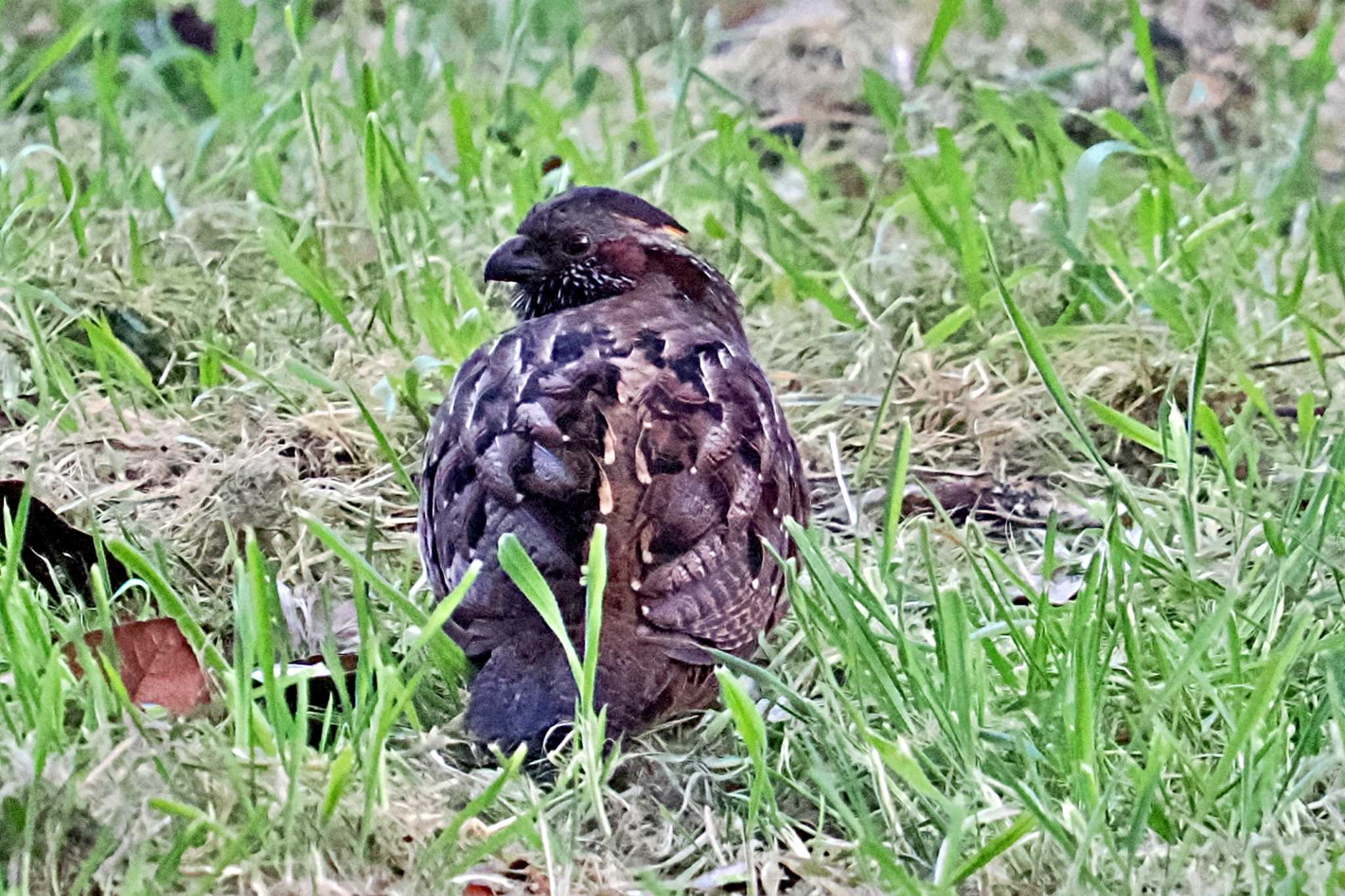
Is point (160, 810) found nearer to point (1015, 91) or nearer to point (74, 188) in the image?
point (74, 188)

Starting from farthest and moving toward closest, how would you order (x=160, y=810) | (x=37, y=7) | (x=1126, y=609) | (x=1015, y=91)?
(x=37, y=7) → (x=1015, y=91) → (x=1126, y=609) → (x=160, y=810)

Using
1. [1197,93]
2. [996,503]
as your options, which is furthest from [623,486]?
[1197,93]

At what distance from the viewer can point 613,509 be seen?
2803mm

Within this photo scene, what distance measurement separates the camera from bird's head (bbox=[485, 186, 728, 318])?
374 centimetres

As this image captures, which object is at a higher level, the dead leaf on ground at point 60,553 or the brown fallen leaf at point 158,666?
the brown fallen leaf at point 158,666

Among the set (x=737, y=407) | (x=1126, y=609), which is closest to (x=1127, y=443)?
(x=737, y=407)

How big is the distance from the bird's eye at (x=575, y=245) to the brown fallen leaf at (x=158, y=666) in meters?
1.35

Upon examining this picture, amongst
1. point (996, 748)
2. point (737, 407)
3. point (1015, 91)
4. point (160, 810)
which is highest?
point (160, 810)

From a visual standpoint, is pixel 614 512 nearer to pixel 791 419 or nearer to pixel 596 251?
pixel 596 251

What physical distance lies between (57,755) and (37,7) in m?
5.18

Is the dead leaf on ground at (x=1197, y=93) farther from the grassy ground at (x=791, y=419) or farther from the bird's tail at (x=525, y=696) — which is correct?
the bird's tail at (x=525, y=696)

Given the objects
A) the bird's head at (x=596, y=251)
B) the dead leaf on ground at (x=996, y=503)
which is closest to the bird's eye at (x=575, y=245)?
the bird's head at (x=596, y=251)

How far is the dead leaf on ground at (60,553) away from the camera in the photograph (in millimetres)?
3179

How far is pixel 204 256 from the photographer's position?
4.71 metres
